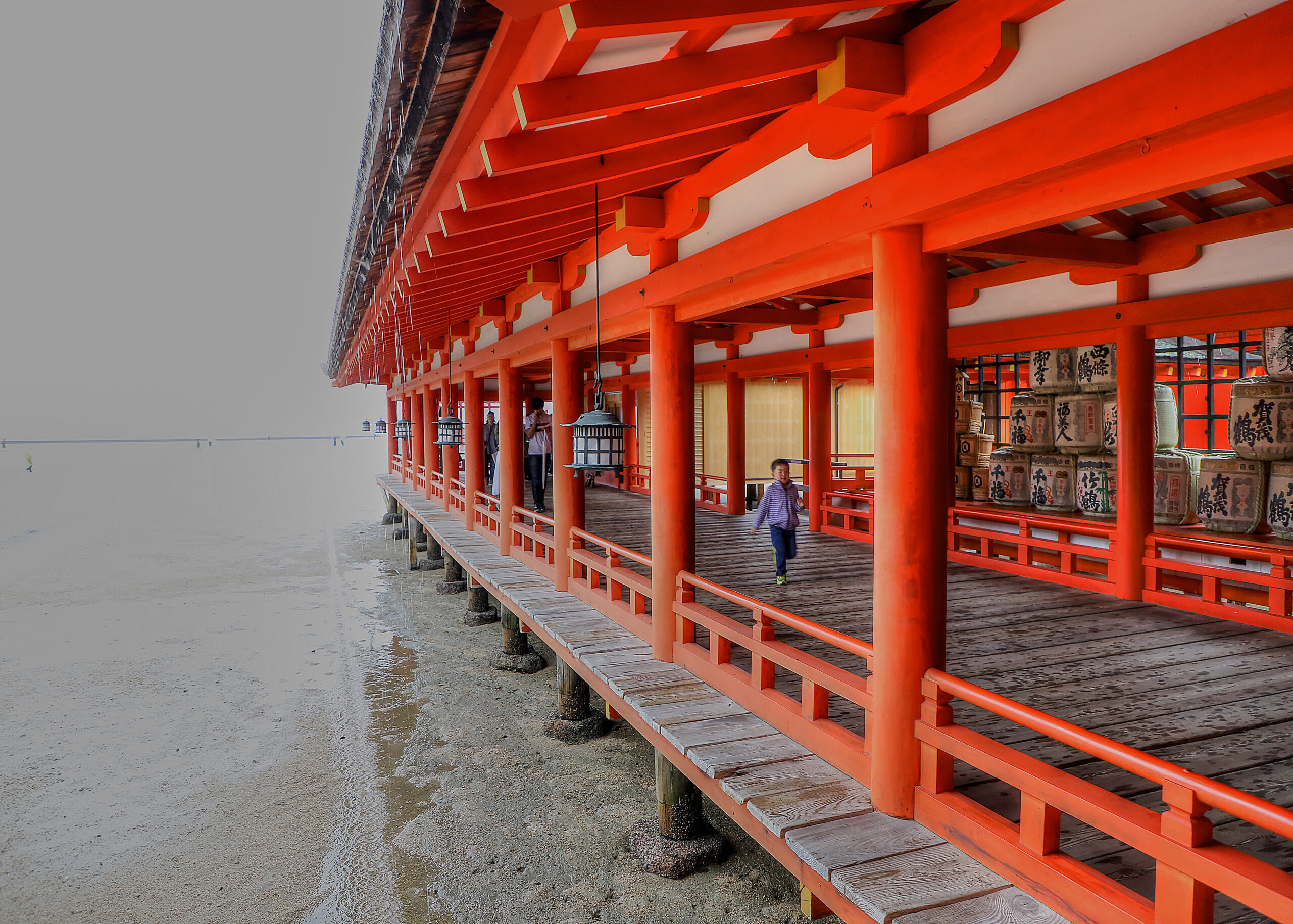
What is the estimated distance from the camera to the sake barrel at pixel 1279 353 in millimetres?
6262

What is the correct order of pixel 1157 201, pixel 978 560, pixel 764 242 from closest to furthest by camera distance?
pixel 764 242 → pixel 1157 201 → pixel 978 560

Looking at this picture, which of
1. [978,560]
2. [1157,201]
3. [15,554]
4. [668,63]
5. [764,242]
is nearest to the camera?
[668,63]

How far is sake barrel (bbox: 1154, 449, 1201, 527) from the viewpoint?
24.7 ft

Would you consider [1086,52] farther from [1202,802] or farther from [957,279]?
[957,279]

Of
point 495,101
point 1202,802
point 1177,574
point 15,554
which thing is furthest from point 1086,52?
point 15,554

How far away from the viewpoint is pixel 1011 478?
31.5 feet

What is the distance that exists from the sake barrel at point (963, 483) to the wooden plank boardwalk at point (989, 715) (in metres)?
3.56

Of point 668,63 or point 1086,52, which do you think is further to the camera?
point 668,63

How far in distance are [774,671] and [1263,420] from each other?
212 inches

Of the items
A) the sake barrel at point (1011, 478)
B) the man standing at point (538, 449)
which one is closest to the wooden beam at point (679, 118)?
the sake barrel at point (1011, 478)

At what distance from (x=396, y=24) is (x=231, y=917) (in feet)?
17.2

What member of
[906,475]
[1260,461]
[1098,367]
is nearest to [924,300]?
[906,475]

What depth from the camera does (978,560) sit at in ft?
25.3

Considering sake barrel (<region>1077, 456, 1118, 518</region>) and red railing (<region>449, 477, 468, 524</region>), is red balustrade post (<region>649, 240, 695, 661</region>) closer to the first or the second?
sake barrel (<region>1077, 456, 1118, 518</region>)
